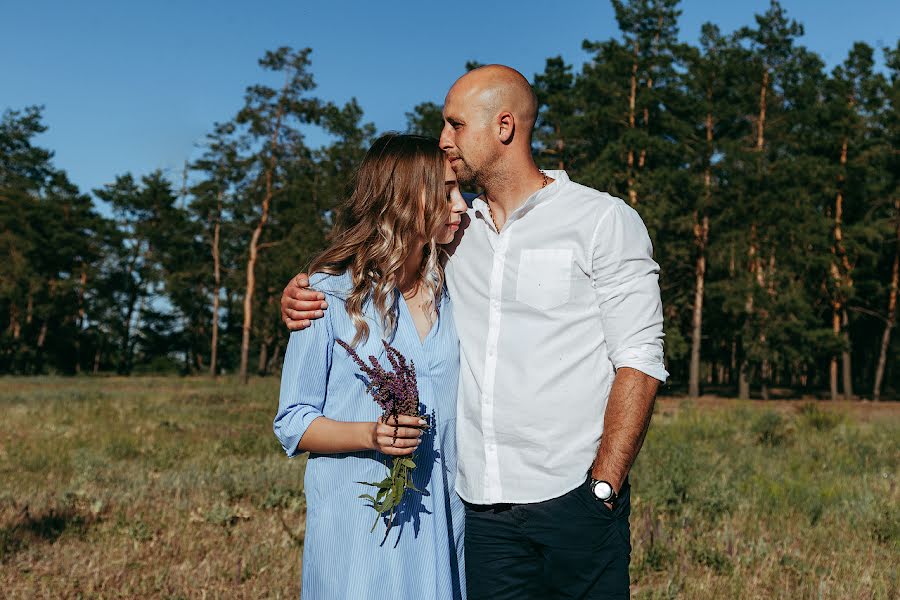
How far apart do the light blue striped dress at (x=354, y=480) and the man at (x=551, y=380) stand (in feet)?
0.45

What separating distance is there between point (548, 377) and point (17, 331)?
62.7 meters

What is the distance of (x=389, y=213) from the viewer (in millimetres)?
2758

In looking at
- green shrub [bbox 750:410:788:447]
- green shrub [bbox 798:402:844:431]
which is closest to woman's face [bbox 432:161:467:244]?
green shrub [bbox 750:410:788:447]

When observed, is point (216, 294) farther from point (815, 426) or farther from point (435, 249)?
point (435, 249)

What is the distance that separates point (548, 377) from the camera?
2.68 metres

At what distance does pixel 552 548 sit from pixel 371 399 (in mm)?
808

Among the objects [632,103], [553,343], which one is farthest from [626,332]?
[632,103]

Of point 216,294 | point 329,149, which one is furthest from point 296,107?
point 216,294

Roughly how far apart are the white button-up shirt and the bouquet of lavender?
0.40m

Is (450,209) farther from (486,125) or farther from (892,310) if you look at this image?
(892,310)

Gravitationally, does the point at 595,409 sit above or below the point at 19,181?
below

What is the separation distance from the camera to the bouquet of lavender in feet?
7.59

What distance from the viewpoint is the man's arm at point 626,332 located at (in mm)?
2531

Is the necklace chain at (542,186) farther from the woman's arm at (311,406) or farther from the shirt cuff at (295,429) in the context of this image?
the shirt cuff at (295,429)
